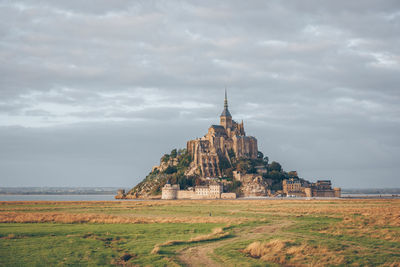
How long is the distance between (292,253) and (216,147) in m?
156

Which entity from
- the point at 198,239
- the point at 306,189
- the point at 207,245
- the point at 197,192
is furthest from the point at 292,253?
the point at 306,189

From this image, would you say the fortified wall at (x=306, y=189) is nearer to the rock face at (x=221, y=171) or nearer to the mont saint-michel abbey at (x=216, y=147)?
the rock face at (x=221, y=171)

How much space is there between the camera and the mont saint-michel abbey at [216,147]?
17388cm

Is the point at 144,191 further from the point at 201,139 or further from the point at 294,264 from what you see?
the point at 294,264

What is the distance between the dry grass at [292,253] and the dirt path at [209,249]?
273 cm

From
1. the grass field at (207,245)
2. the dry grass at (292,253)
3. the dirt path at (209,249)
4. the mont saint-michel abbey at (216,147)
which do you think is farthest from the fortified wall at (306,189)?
the dry grass at (292,253)

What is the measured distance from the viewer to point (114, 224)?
137ft

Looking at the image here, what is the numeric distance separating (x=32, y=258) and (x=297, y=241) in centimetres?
1710

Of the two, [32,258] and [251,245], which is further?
[251,245]

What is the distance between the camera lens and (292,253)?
25.2 m

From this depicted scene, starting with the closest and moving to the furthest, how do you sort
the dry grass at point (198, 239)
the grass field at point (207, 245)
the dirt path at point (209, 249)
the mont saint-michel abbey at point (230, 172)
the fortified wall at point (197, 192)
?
the dirt path at point (209, 249) → the grass field at point (207, 245) → the dry grass at point (198, 239) → the fortified wall at point (197, 192) → the mont saint-michel abbey at point (230, 172)

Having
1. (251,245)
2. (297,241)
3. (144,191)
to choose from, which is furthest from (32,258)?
(144,191)

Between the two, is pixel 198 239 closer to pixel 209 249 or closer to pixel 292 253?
pixel 209 249

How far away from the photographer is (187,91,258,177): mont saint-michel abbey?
17388cm
